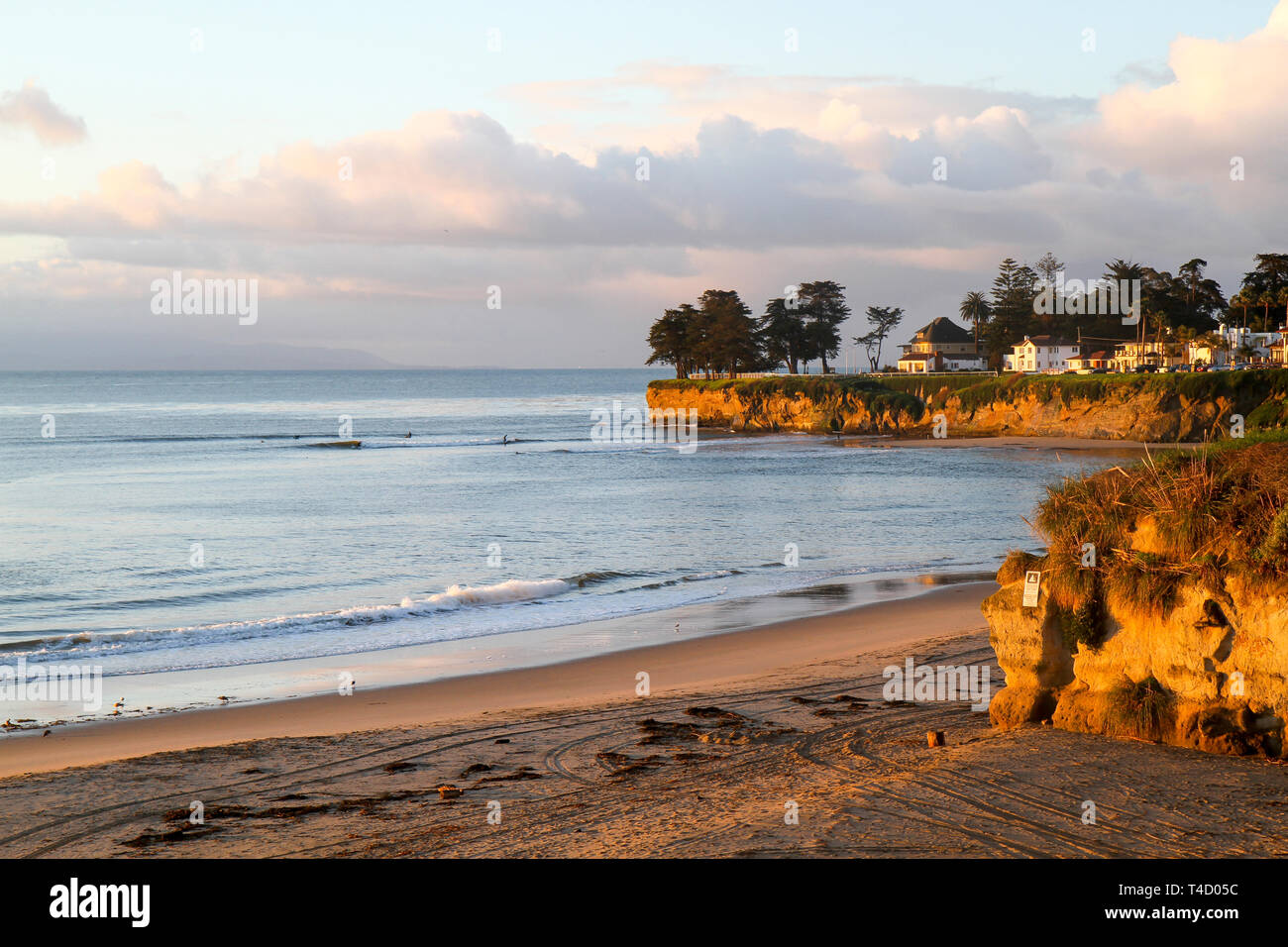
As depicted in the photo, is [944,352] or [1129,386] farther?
[944,352]

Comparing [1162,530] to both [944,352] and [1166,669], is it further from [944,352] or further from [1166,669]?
[944,352]

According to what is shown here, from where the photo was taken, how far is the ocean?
20.3 metres

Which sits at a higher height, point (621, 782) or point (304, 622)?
point (621, 782)

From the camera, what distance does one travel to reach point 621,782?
939cm

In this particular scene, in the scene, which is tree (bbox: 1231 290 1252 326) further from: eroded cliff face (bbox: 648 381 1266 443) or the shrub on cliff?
the shrub on cliff

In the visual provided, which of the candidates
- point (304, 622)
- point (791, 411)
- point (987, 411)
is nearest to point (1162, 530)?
point (304, 622)

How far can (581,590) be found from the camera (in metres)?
24.4

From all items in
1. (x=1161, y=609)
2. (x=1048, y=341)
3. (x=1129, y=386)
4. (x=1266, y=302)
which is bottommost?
(x=1161, y=609)

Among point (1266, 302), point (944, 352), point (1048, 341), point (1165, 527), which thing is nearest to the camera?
point (1165, 527)

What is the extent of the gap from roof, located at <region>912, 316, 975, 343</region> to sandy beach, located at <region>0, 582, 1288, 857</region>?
135765mm

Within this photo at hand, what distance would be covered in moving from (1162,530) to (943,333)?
141m
